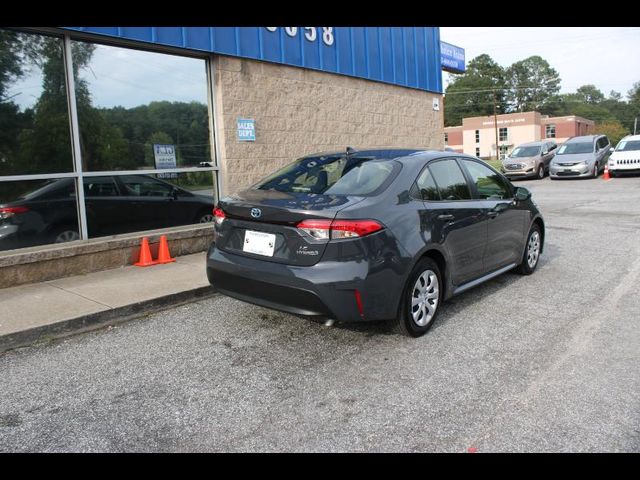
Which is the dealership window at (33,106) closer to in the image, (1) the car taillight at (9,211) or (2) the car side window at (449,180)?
(1) the car taillight at (9,211)

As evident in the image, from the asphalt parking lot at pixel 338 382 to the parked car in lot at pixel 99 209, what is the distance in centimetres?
226

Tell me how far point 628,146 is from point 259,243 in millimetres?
22024

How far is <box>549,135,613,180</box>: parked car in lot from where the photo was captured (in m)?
21.2

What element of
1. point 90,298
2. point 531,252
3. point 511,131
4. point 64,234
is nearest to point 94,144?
point 64,234

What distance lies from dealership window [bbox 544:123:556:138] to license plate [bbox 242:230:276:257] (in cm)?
9300

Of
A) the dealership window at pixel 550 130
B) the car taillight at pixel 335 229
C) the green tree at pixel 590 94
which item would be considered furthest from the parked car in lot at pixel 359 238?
the green tree at pixel 590 94

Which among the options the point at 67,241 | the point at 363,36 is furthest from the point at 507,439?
the point at 363,36

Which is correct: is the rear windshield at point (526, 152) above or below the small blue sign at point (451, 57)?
below

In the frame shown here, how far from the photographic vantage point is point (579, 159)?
2145 cm

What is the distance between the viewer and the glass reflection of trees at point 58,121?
6.11 metres

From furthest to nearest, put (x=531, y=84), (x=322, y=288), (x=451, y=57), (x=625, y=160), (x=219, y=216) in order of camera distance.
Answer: (x=531, y=84), (x=625, y=160), (x=451, y=57), (x=219, y=216), (x=322, y=288)

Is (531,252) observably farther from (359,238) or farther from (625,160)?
(625,160)

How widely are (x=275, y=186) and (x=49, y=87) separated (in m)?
3.67

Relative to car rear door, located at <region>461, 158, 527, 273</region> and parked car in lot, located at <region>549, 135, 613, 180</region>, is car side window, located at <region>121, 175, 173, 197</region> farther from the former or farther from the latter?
parked car in lot, located at <region>549, 135, 613, 180</region>
